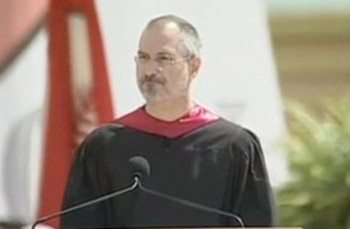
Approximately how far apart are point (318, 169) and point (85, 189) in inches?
15.5

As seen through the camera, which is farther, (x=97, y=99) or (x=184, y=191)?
(x=97, y=99)

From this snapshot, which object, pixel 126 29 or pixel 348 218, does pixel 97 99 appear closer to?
pixel 126 29

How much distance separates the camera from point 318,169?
1684 mm

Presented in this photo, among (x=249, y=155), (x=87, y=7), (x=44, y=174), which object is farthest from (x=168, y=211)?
(x=87, y=7)

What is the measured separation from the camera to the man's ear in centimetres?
152

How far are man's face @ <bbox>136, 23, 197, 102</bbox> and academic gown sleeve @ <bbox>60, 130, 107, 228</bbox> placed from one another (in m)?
0.11

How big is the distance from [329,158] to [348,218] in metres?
0.10

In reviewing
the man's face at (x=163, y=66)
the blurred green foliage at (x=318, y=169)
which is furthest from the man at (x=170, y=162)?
the blurred green foliage at (x=318, y=169)

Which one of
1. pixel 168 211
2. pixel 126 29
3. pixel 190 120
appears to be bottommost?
pixel 168 211

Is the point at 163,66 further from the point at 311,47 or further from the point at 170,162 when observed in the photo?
the point at 311,47

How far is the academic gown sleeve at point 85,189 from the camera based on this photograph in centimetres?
146

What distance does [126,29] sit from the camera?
5.41 feet

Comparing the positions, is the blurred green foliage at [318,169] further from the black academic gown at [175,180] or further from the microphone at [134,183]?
the microphone at [134,183]

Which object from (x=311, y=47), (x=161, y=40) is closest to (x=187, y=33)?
(x=161, y=40)
